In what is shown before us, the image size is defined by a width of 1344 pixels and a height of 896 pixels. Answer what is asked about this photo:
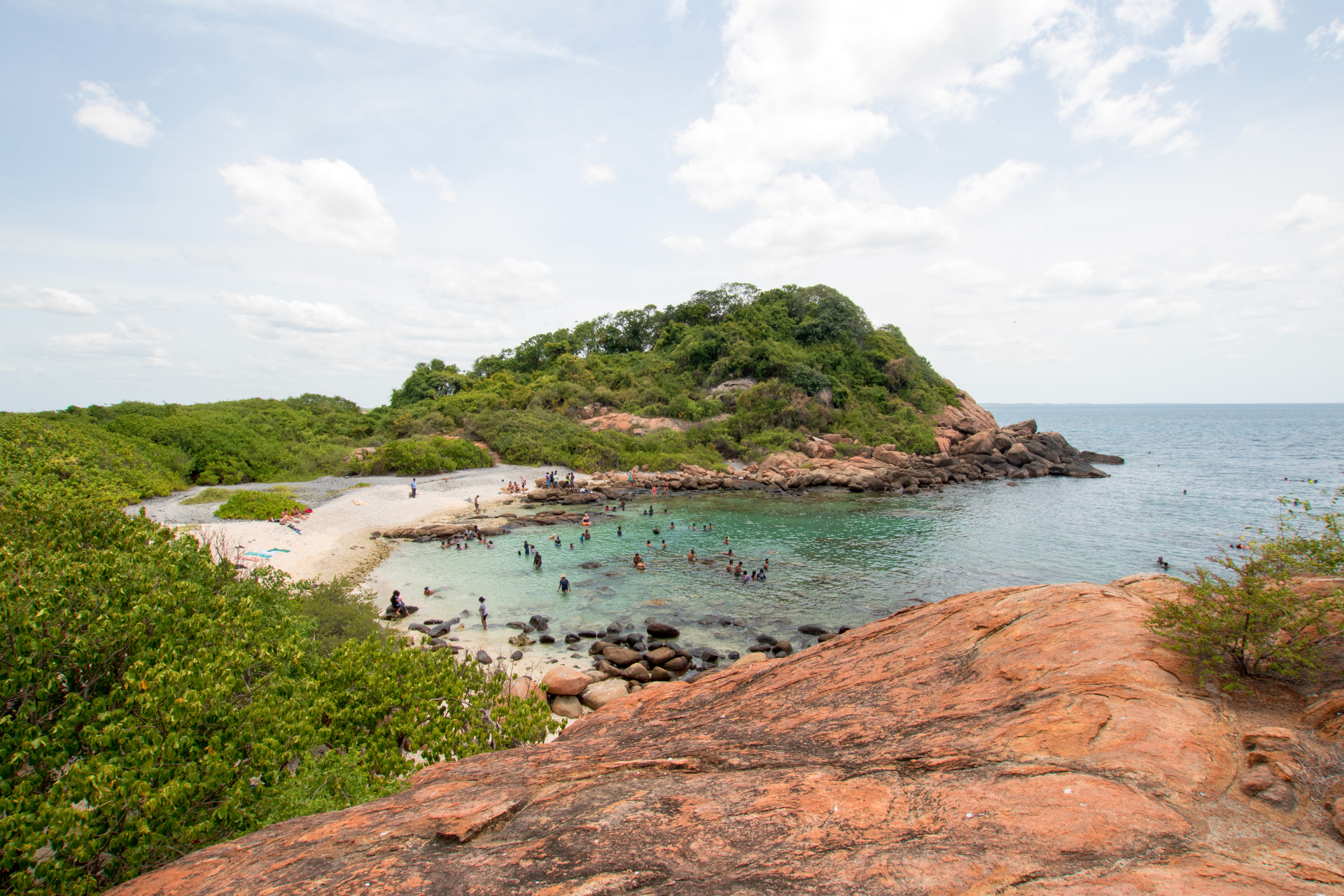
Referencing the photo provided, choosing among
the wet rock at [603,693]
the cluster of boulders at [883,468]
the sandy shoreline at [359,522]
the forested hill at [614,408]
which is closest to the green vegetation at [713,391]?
the forested hill at [614,408]

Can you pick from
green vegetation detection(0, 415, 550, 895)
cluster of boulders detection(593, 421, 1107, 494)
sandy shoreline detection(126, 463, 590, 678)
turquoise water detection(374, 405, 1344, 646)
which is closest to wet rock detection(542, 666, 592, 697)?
sandy shoreline detection(126, 463, 590, 678)

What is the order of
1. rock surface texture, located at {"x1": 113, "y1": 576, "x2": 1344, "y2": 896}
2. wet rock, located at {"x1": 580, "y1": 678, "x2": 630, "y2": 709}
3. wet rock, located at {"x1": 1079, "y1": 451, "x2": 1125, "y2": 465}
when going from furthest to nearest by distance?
wet rock, located at {"x1": 1079, "y1": 451, "x2": 1125, "y2": 465} → wet rock, located at {"x1": 580, "y1": 678, "x2": 630, "y2": 709} → rock surface texture, located at {"x1": 113, "y1": 576, "x2": 1344, "y2": 896}

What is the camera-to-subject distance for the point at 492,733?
10531 mm

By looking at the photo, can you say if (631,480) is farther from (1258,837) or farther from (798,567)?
(1258,837)

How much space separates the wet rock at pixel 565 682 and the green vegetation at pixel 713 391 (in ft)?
131

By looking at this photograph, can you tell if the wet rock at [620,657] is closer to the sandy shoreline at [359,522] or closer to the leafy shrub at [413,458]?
the sandy shoreline at [359,522]

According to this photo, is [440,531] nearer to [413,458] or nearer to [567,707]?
[413,458]

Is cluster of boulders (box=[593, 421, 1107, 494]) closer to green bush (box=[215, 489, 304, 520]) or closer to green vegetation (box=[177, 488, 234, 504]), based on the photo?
green bush (box=[215, 489, 304, 520])

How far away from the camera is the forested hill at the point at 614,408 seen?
4534cm

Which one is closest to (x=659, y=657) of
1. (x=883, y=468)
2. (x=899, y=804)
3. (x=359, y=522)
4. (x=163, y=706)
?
(x=163, y=706)

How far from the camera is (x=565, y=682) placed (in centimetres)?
1675

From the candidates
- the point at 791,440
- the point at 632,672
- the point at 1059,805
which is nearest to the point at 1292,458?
the point at 791,440

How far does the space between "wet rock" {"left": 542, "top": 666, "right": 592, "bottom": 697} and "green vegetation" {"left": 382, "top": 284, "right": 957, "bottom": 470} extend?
3997 cm

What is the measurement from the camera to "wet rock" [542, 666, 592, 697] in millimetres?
16703
